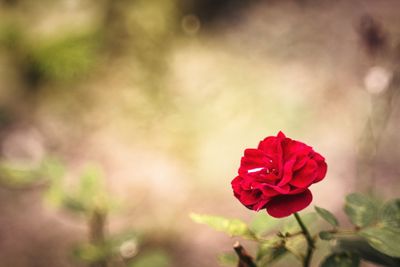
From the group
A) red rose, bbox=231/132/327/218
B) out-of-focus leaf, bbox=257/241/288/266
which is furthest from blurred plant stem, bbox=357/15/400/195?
red rose, bbox=231/132/327/218

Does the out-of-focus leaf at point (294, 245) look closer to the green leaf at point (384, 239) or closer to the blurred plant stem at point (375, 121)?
the green leaf at point (384, 239)

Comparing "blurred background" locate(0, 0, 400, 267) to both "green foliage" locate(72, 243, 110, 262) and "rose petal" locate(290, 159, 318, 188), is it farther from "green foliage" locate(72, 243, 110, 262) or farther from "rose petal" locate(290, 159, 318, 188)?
"rose petal" locate(290, 159, 318, 188)

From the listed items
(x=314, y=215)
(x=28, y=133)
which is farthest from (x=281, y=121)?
(x=314, y=215)

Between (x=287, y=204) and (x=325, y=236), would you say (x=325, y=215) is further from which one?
(x=287, y=204)

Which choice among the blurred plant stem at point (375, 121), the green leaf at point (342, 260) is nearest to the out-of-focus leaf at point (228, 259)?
the green leaf at point (342, 260)

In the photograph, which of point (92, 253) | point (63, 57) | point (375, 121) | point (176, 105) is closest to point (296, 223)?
point (92, 253)

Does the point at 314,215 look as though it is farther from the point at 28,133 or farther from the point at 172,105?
the point at 28,133

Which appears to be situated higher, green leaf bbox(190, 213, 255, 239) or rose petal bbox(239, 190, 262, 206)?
green leaf bbox(190, 213, 255, 239)
